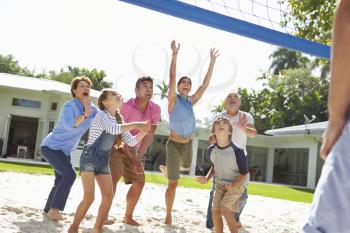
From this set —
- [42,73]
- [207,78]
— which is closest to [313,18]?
[207,78]

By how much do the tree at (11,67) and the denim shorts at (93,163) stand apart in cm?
4629

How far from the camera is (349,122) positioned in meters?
1.28

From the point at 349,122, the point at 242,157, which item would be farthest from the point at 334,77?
the point at 242,157

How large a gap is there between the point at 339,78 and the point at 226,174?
274 cm

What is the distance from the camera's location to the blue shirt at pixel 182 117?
16.2 ft

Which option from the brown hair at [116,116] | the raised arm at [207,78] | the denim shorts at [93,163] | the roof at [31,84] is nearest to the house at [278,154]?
the roof at [31,84]

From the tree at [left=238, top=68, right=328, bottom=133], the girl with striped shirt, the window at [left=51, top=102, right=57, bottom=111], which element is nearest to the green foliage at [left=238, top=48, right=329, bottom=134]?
the tree at [left=238, top=68, right=328, bottom=133]

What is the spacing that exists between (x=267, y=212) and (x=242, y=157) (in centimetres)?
368

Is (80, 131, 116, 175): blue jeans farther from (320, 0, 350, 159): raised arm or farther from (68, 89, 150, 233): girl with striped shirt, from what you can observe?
(320, 0, 350, 159): raised arm

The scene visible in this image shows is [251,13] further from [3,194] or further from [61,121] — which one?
[3,194]

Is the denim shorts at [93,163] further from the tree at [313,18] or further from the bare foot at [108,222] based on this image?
the tree at [313,18]

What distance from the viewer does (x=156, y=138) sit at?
93.9 feet

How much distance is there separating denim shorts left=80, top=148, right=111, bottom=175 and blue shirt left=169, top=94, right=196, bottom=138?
1.29 metres

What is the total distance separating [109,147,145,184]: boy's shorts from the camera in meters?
4.73
